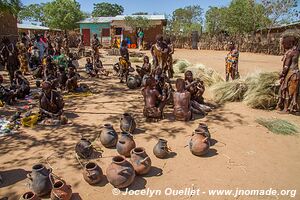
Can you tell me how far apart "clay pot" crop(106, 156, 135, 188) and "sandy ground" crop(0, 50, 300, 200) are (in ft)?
0.46

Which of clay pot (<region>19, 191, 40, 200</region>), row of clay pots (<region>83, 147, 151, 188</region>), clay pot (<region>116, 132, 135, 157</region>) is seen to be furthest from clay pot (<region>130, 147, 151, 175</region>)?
clay pot (<region>19, 191, 40, 200</region>)

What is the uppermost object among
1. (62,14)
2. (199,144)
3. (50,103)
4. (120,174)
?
(62,14)

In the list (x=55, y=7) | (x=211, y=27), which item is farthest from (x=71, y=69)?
(x=211, y=27)

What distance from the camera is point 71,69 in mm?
7965

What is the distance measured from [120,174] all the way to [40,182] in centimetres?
95

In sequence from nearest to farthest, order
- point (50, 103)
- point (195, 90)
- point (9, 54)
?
point (50, 103) < point (195, 90) < point (9, 54)

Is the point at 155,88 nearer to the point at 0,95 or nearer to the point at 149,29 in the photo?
the point at 0,95

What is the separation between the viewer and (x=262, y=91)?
21.4ft

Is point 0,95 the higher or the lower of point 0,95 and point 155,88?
the lower

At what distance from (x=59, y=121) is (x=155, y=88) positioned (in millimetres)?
2164

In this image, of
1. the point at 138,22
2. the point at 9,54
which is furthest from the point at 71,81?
the point at 138,22

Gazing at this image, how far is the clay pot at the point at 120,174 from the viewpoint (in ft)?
10.4

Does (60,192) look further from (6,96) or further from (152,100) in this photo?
(6,96)

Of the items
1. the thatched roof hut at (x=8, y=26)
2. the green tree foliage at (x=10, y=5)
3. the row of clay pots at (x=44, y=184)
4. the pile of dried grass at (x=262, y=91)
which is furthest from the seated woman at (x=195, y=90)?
the thatched roof hut at (x=8, y=26)
